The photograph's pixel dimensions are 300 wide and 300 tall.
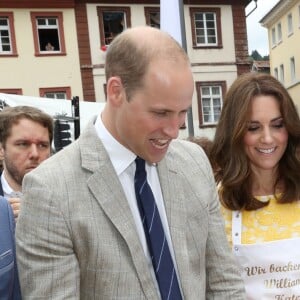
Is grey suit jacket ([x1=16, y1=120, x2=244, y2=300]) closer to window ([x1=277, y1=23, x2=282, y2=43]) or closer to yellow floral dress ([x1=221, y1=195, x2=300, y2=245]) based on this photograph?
yellow floral dress ([x1=221, y1=195, x2=300, y2=245])

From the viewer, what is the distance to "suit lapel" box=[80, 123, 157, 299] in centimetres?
134

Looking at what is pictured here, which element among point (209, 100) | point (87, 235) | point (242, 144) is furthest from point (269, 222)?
point (209, 100)

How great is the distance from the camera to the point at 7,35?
15258 mm

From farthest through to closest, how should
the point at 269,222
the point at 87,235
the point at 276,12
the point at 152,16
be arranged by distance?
the point at 276,12 → the point at 152,16 → the point at 269,222 → the point at 87,235

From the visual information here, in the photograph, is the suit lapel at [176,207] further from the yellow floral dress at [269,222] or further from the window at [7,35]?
the window at [7,35]

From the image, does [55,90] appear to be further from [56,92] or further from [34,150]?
[34,150]

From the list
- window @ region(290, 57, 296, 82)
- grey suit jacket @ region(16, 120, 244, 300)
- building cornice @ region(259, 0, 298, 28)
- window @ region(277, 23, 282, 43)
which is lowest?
grey suit jacket @ region(16, 120, 244, 300)

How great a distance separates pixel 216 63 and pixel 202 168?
15517 millimetres

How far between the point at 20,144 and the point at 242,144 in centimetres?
128

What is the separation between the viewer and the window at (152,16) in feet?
53.1

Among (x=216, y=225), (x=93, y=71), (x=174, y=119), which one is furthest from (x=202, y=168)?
(x=93, y=71)

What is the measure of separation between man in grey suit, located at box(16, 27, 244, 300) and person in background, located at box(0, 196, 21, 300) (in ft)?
0.61

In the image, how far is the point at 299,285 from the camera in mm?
1941

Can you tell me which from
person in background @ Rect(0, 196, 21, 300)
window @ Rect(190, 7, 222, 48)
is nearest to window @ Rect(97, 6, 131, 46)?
window @ Rect(190, 7, 222, 48)
